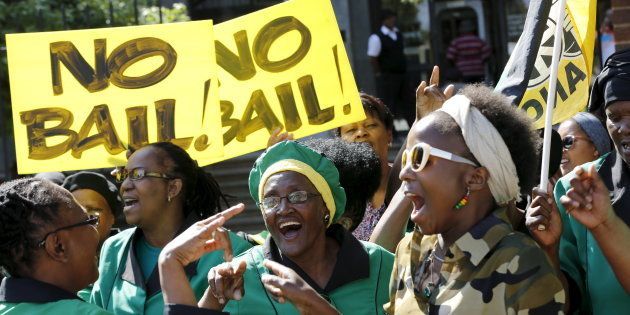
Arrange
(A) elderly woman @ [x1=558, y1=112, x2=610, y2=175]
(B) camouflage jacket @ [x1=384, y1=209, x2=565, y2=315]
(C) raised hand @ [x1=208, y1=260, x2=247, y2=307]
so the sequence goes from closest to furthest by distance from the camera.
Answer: (B) camouflage jacket @ [x1=384, y1=209, x2=565, y2=315] < (C) raised hand @ [x1=208, y1=260, x2=247, y2=307] < (A) elderly woman @ [x1=558, y1=112, x2=610, y2=175]

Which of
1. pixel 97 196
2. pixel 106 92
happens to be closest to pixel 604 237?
pixel 106 92

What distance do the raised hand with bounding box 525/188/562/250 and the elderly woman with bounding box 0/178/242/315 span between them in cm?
105

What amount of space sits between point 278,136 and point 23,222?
1826 millimetres

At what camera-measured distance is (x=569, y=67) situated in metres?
5.78

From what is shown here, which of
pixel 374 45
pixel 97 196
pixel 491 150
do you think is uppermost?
pixel 374 45

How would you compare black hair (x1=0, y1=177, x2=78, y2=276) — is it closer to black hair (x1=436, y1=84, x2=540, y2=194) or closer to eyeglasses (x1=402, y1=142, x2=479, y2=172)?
eyeglasses (x1=402, y1=142, x2=479, y2=172)

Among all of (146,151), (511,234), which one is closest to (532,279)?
(511,234)

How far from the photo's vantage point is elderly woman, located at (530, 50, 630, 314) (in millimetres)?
3510

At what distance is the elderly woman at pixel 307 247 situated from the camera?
14.2 ft

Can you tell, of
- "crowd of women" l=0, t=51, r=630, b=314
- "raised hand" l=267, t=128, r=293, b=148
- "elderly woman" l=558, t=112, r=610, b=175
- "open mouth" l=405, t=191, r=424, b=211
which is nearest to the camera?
"crowd of women" l=0, t=51, r=630, b=314

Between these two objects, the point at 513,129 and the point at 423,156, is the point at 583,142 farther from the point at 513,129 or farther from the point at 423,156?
the point at 423,156

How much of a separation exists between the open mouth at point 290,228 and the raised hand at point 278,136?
3.96ft

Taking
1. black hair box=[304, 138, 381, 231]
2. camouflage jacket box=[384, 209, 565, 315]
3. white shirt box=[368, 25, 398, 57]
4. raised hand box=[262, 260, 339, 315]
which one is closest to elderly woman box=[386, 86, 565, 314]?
camouflage jacket box=[384, 209, 565, 315]

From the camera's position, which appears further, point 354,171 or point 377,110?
point 377,110
